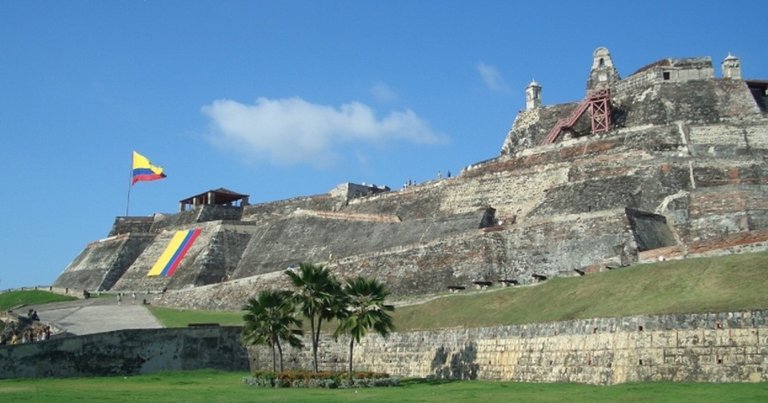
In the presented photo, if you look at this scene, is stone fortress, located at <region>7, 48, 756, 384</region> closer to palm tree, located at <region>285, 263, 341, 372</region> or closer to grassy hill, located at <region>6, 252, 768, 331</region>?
grassy hill, located at <region>6, 252, 768, 331</region>

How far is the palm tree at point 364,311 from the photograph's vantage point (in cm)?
2944

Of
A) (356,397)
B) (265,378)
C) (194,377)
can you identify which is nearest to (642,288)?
(356,397)

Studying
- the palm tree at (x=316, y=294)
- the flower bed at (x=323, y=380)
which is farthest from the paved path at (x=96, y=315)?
the flower bed at (x=323, y=380)

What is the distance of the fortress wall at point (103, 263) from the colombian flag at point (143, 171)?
4598 millimetres

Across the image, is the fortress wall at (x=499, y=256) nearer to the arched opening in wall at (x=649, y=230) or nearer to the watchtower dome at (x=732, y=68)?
the arched opening in wall at (x=649, y=230)

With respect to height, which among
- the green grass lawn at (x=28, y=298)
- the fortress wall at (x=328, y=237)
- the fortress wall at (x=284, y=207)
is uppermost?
the fortress wall at (x=284, y=207)

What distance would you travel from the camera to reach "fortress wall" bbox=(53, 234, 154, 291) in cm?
6042

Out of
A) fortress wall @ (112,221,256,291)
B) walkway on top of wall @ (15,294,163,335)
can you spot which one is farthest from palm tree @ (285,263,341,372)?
fortress wall @ (112,221,256,291)

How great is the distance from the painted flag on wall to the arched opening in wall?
31.5m

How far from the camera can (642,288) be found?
2545 cm

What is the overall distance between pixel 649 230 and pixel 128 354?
21.9 m

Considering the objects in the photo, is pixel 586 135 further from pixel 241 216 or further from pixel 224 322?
pixel 241 216

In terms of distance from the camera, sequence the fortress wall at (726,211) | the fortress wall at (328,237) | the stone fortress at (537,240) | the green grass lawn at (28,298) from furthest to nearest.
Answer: the green grass lawn at (28,298) → the fortress wall at (328,237) → the fortress wall at (726,211) → the stone fortress at (537,240)

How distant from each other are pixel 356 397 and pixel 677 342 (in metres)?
8.47
